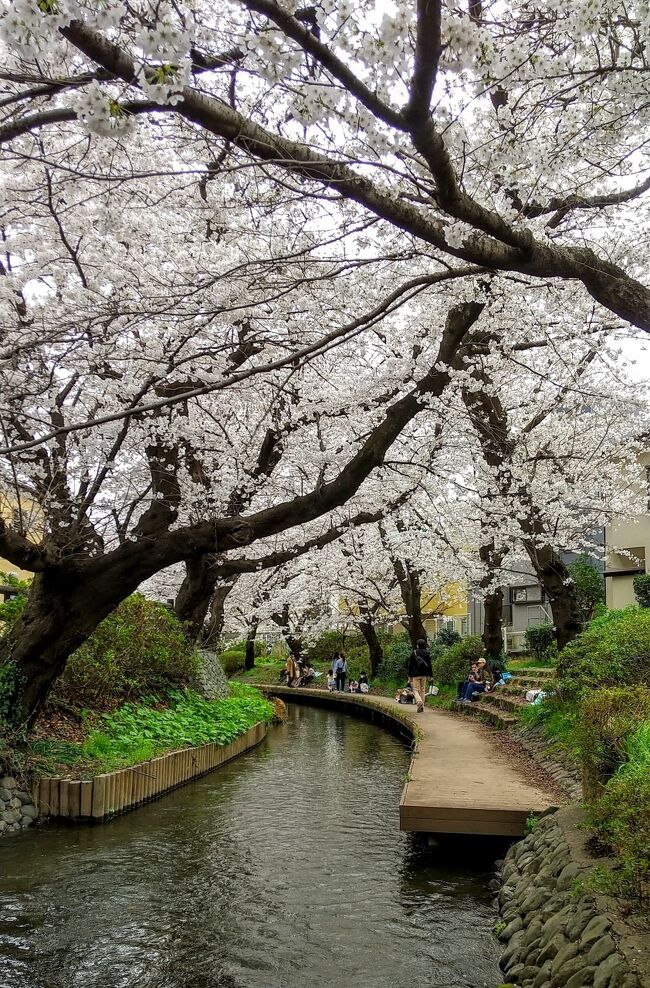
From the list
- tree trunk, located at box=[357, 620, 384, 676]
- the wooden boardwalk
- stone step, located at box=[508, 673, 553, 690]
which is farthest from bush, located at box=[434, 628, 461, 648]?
the wooden boardwalk

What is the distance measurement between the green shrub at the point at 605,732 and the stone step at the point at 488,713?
7465 mm

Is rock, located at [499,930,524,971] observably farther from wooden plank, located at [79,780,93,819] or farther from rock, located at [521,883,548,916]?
wooden plank, located at [79,780,93,819]

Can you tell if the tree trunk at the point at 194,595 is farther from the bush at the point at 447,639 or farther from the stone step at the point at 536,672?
the bush at the point at 447,639

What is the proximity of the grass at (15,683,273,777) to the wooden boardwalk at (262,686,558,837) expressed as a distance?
3570mm

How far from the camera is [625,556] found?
2666 centimetres

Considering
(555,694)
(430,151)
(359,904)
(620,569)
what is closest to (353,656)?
(620,569)

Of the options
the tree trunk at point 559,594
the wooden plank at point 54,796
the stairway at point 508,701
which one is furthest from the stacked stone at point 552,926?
the stairway at point 508,701

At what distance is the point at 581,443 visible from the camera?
54.9 feet

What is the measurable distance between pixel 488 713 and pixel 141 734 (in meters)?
7.16

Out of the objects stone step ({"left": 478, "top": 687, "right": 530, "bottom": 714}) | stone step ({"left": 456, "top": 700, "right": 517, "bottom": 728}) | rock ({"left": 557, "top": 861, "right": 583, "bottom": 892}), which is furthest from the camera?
stone step ({"left": 478, "top": 687, "right": 530, "bottom": 714})

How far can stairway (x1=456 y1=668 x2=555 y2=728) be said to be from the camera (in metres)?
13.6

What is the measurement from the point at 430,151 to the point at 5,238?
6.74m

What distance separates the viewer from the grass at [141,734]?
29.1 feet

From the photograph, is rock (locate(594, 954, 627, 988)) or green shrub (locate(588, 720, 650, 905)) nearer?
rock (locate(594, 954, 627, 988))
